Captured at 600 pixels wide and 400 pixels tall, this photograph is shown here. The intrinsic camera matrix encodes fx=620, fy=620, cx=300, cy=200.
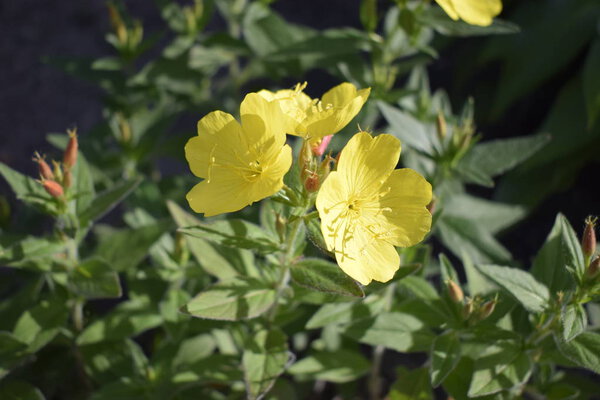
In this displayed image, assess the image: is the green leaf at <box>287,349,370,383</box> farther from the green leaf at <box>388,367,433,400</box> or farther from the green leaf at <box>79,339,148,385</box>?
the green leaf at <box>79,339,148,385</box>

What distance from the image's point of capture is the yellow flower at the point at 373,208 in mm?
1497

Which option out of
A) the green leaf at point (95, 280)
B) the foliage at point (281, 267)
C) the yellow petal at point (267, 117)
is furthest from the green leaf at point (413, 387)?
the yellow petal at point (267, 117)

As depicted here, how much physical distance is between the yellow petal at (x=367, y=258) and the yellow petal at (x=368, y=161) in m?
0.12

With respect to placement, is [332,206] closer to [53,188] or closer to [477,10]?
[53,188]

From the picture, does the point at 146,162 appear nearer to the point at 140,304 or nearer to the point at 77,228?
the point at 140,304

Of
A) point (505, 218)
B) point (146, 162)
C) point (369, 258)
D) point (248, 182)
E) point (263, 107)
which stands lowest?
point (505, 218)

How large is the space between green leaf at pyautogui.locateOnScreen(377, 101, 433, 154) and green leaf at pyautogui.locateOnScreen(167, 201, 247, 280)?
2.32ft

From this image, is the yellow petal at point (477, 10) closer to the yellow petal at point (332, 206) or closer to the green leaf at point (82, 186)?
the yellow petal at point (332, 206)

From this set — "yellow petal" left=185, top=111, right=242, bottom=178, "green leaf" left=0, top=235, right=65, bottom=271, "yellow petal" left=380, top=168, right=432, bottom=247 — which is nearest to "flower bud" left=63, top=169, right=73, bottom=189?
"green leaf" left=0, top=235, right=65, bottom=271

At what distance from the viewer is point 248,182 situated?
1584 millimetres

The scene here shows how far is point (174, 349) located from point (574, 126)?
2326 millimetres

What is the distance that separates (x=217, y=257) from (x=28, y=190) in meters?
0.62

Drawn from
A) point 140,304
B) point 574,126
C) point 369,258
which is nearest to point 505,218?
point 574,126

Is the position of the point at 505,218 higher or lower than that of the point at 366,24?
lower
